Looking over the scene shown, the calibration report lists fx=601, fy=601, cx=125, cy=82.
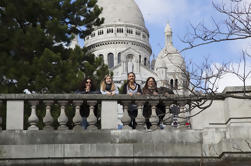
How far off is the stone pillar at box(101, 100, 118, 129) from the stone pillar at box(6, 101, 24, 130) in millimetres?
1272

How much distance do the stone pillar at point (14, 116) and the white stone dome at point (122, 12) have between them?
113653 millimetres

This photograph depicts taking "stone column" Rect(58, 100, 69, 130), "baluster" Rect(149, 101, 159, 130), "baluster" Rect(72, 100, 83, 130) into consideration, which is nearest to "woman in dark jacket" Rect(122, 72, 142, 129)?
"baluster" Rect(149, 101, 159, 130)

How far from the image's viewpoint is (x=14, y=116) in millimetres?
9438

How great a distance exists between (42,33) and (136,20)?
10272 cm

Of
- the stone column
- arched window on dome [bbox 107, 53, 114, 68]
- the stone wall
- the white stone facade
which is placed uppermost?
the white stone facade


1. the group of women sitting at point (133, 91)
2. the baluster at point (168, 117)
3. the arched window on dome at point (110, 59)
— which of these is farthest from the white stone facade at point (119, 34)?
the baluster at point (168, 117)

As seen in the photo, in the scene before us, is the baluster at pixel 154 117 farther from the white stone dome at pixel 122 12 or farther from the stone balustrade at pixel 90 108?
the white stone dome at pixel 122 12

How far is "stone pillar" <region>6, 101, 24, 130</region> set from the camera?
9391 millimetres

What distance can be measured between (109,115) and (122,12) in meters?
114

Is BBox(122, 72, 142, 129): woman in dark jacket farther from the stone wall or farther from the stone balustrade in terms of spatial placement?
the stone wall

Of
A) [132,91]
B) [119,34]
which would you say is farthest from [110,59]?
[132,91]

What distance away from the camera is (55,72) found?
2195 centimetres

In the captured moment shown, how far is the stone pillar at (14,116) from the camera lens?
30.8 feet

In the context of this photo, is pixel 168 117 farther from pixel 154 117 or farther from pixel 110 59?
pixel 110 59
